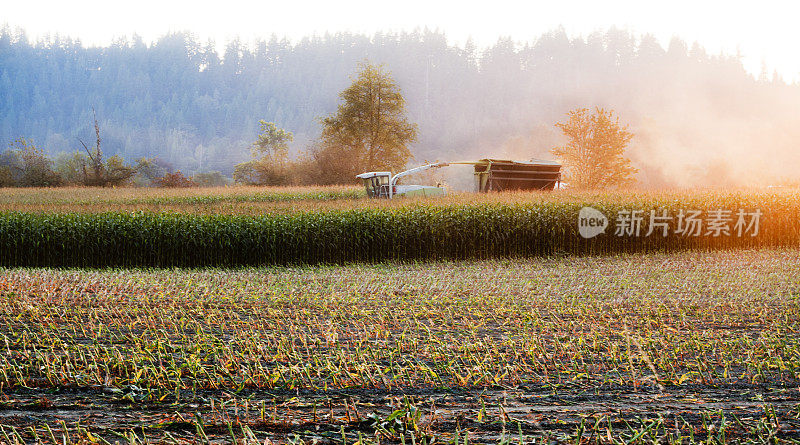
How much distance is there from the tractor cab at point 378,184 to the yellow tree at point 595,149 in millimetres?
13545

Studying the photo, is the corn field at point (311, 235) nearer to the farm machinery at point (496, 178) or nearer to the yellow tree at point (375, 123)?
the farm machinery at point (496, 178)

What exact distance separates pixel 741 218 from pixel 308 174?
26.5 metres

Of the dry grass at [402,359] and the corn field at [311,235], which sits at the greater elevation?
the corn field at [311,235]

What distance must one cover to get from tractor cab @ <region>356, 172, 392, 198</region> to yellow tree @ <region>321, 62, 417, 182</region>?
65.3ft

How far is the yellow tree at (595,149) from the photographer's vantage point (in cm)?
2881

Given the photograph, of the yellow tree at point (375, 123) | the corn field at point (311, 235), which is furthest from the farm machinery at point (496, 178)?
the yellow tree at point (375, 123)

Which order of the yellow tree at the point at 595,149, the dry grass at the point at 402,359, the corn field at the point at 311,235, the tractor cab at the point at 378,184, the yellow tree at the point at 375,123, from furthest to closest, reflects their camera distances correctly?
1. the yellow tree at the point at 375,123
2. the yellow tree at the point at 595,149
3. the tractor cab at the point at 378,184
4. the corn field at the point at 311,235
5. the dry grass at the point at 402,359

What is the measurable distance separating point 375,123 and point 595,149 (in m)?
15.1

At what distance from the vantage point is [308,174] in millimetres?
36719

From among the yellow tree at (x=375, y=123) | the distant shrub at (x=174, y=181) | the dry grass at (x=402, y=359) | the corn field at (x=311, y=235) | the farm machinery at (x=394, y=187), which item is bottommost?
the dry grass at (x=402, y=359)

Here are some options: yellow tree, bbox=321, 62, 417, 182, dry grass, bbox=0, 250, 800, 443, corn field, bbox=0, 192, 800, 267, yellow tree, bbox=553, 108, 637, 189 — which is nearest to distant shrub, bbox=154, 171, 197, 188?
yellow tree, bbox=321, 62, 417, 182

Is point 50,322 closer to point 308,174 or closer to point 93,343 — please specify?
point 93,343

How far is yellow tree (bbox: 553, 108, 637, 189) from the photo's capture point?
28.8 metres

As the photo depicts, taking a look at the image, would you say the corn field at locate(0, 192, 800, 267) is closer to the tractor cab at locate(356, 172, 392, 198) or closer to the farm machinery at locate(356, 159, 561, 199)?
the farm machinery at locate(356, 159, 561, 199)
